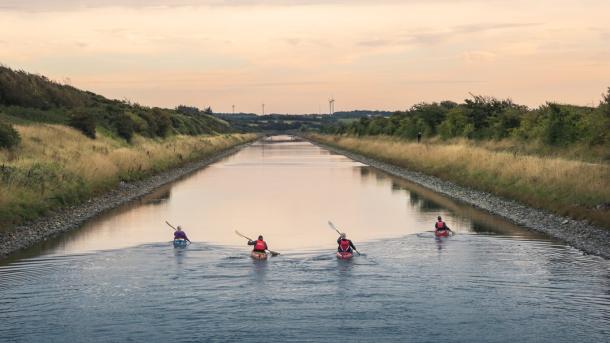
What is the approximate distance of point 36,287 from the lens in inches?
627

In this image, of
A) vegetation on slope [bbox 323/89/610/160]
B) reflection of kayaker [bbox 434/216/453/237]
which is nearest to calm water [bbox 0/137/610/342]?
reflection of kayaker [bbox 434/216/453/237]

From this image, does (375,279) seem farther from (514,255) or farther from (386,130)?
(386,130)

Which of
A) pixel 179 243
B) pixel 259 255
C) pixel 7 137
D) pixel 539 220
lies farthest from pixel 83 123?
pixel 259 255

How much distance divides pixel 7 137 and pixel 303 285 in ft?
97.4

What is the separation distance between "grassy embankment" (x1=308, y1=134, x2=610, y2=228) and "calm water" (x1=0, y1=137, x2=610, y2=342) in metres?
3.12

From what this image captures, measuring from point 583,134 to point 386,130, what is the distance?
62.2 metres

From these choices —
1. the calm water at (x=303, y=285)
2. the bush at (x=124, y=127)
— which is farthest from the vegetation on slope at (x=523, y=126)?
the bush at (x=124, y=127)

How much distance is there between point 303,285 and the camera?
1600cm

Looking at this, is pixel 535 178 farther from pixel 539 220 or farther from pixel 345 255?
pixel 345 255

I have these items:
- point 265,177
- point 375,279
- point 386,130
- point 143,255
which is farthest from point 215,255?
point 386,130

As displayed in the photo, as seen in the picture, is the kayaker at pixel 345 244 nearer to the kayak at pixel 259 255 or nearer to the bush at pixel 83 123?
the kayak at pixel 259 255

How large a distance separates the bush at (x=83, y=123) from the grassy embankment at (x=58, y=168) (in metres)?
0.91

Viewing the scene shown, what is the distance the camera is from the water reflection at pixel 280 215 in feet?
74.4

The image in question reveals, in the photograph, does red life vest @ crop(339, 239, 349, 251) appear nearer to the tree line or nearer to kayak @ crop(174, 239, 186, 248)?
kayak @ crop(174, 239, 186, 248)
